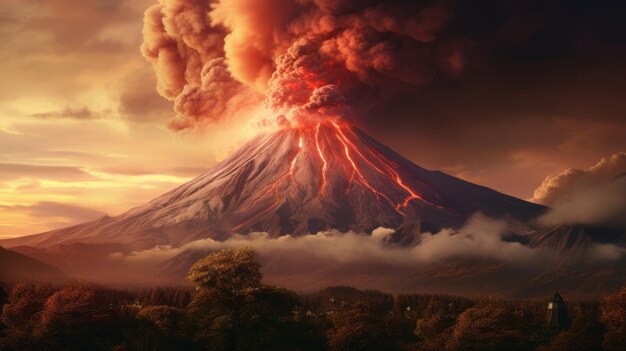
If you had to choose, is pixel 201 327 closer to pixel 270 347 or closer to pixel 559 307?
pixel 270 347

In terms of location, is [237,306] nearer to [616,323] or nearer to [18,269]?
[616,323]

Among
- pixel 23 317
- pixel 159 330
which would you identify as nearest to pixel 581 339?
pixel 159 330

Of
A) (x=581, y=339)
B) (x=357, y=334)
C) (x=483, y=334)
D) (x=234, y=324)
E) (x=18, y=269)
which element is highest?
(x=18, y=269)

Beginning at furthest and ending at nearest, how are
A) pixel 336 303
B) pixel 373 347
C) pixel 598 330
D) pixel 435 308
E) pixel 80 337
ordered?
pixel 336 303 → pixel 435 308 → pixel 598 330 → pixel 373 347 → pixel 80 337

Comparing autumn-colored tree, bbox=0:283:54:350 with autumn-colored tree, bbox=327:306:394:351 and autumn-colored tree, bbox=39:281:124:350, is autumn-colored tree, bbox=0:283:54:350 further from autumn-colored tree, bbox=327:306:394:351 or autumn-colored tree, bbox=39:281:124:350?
autumn-colored tree, bbox=327:306:394:351

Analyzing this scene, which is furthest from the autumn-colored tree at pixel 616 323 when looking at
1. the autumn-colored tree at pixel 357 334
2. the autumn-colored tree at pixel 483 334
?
the autumn-colored tree at pixel 357 334

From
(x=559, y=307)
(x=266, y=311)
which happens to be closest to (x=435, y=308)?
(x=559, y=307)

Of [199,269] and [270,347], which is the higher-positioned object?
[199,269]
